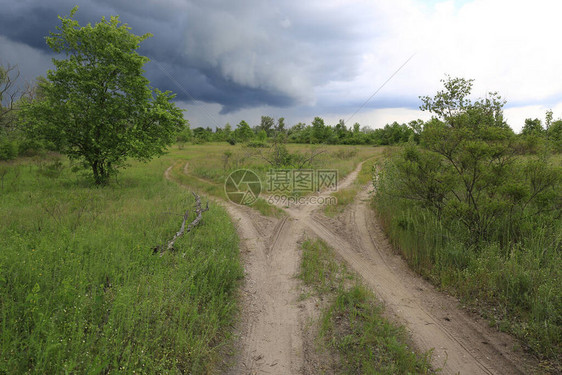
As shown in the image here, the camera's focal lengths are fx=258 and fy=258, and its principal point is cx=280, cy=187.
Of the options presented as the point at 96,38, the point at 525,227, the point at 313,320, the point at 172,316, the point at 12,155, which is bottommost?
the point at 313,320

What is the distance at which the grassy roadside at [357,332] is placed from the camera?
378 centimetres

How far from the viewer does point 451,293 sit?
5590 mm

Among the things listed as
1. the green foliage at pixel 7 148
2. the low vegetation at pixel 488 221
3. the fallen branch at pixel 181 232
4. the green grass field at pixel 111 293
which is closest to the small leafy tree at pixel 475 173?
the low vegetation at pixel 488 221

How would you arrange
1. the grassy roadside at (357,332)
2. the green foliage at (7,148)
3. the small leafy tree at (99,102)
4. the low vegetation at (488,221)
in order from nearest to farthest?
the grassy roadside at (357,332), the low vegetation at (488,221), the small leafy tree at (99,102), the green foliage at (7,148)

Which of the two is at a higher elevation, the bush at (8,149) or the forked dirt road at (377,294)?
the bush at (8,149)

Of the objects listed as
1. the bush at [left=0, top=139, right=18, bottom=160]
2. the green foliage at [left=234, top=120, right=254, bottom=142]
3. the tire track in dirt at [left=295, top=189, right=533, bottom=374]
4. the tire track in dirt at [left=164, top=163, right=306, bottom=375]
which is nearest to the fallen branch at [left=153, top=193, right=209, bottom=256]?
the tire track in dirt at [left=164, top=163, right=306, bottom=375]

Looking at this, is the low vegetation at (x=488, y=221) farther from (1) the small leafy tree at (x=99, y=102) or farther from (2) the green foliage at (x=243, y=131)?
(2) the green foliage at (x=243, y=131)

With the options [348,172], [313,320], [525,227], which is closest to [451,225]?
[525,227]

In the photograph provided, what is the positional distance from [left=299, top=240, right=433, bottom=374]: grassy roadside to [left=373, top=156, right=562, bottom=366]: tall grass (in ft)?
5.88

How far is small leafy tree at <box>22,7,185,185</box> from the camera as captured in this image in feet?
43.7

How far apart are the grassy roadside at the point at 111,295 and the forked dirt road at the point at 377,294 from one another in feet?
1.80

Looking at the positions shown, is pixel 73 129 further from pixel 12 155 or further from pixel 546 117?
pixel 546 117

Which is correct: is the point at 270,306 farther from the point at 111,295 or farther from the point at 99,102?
the point at 99,102

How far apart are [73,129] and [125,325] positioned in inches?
576
